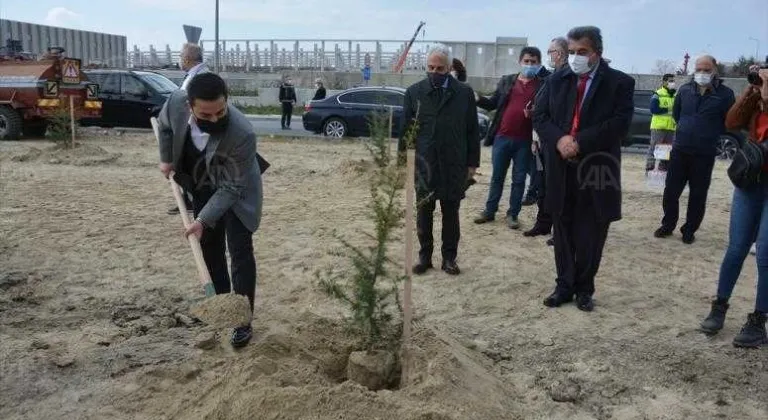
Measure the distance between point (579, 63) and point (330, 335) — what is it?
2365 millimetres

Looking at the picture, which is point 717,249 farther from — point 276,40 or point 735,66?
point 276,40

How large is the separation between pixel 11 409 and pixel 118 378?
506mm

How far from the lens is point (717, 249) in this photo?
20.9 feet

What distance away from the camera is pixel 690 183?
645 centimetres

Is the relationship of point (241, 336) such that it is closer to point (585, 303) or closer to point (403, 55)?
point (585, 303)

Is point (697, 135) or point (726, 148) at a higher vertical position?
point (697, 135)

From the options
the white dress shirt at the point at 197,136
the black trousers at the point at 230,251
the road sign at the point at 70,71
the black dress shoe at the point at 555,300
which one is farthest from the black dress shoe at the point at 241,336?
the road sign at the point at 70,71

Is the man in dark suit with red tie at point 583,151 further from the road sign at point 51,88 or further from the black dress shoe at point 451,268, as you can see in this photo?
the road sign at point 51,88

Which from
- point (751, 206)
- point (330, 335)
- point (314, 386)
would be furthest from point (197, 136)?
point (751, 206)

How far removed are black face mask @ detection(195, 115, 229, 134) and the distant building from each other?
24534 mm

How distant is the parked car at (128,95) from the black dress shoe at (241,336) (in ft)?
42.3

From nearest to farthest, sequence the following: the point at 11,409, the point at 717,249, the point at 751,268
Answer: the point at 11,409 < the point at 751,268 < the point at 717,249

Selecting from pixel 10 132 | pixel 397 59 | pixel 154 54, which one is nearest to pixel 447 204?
pixel 10 132

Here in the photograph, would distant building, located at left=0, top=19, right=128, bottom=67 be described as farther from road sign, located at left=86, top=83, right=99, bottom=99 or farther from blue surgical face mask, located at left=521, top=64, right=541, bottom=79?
blue surgical face mask, located at left=521, top=64, right=541, bottom=79
